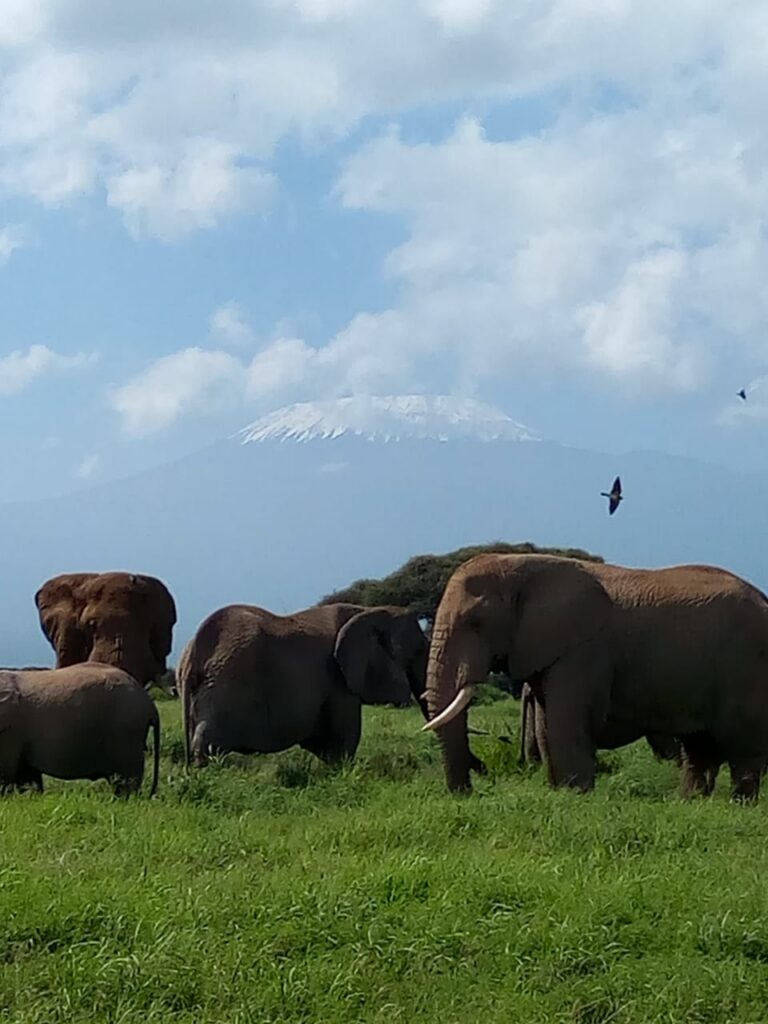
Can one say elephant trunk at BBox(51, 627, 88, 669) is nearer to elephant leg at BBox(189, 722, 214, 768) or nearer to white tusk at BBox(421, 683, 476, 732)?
elephant leg at BBox(189, 722, 214, 768)

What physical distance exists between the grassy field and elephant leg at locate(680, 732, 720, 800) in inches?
96.7

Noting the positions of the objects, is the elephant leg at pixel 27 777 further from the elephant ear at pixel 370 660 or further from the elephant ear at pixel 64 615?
the elephant ear at pixel 64 615

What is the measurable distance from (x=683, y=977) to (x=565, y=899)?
85 cm

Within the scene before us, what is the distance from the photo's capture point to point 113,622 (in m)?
18.0

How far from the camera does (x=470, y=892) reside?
8062 mm

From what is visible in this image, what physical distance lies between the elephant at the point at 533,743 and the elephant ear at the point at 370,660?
115 cm

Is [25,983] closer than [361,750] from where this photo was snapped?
Yes

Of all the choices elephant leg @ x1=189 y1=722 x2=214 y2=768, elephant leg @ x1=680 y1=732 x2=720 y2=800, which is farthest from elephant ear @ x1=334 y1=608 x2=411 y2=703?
elephant leg @ x1=680 y1=732 x2=720 y2=800

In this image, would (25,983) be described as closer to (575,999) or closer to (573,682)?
(575,999)

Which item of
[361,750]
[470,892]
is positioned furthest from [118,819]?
[361,750]

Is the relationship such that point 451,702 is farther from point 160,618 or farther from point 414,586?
point 414,586

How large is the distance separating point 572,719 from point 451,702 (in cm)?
92

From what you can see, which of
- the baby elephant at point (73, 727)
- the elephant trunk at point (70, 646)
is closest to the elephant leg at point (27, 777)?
the baby elephant at point (73, 727)

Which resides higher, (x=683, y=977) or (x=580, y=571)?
(x=580, y=571)
